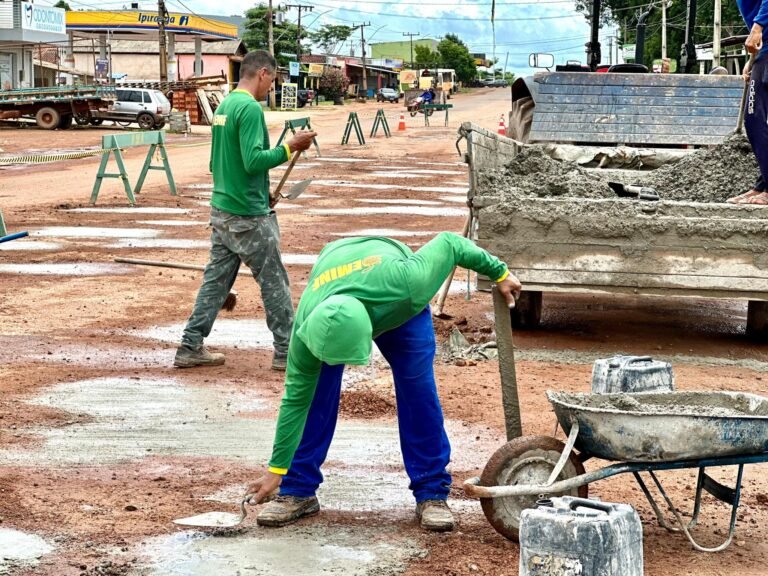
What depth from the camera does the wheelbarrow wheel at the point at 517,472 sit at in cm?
508

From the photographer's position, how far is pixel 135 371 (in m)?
8.38

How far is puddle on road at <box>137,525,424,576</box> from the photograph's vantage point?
4859 mm

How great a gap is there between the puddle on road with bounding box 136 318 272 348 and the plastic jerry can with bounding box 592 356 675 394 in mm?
3981

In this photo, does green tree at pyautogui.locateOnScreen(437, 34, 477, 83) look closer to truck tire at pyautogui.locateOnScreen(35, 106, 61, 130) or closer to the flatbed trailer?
the flatbed trailer

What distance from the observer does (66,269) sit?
12781 mm

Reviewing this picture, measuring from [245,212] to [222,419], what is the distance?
5.47 feet

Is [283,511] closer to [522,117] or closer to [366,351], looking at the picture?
[366,351]

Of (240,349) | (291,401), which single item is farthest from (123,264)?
(291,401)

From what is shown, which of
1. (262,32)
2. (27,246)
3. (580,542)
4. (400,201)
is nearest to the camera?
(580,542)

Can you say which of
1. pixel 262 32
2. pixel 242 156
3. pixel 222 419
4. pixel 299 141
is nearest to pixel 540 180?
pixel 299 141

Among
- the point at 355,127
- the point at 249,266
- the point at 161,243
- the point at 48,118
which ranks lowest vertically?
the point at 161,243

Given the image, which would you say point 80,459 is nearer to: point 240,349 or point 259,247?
point 259,247

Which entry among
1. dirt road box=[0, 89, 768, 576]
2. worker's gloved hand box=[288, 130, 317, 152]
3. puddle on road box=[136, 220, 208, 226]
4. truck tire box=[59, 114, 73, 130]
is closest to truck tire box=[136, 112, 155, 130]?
truck tire box=[59, 114, 73, 130]

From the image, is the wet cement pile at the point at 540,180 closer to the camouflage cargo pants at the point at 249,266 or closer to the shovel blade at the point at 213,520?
the camouflage cargo pants at the point at 249,266
